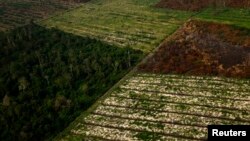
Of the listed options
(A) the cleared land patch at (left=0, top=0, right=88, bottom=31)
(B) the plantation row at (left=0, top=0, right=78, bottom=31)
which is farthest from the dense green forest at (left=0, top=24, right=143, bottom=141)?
(A) the cleared land patch at (left=0, top=0, right=88, bottom=31)

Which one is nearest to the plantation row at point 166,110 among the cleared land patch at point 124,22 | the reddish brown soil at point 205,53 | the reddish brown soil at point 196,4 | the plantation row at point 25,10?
the reddish brown soil at point 205,53

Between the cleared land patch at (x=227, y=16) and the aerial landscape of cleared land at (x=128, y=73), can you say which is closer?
the aerial landscape of cleared land at (x=128, y=73)

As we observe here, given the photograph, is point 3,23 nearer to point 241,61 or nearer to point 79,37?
point 79,37

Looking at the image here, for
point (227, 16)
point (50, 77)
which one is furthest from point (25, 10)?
point (227, 16)

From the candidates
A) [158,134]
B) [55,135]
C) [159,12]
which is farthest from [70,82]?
[159,12]

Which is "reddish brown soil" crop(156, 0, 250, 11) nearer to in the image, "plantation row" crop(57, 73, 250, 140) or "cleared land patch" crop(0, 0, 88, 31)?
"cleared land patch" crop(0, 0, 88, 31)

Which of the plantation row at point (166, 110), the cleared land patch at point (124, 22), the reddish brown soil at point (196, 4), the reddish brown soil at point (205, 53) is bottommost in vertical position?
the plantation row at point (166, 110)

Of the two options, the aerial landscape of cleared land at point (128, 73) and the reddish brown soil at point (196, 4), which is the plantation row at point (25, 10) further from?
the reddish brown soil at point (196, 4)
